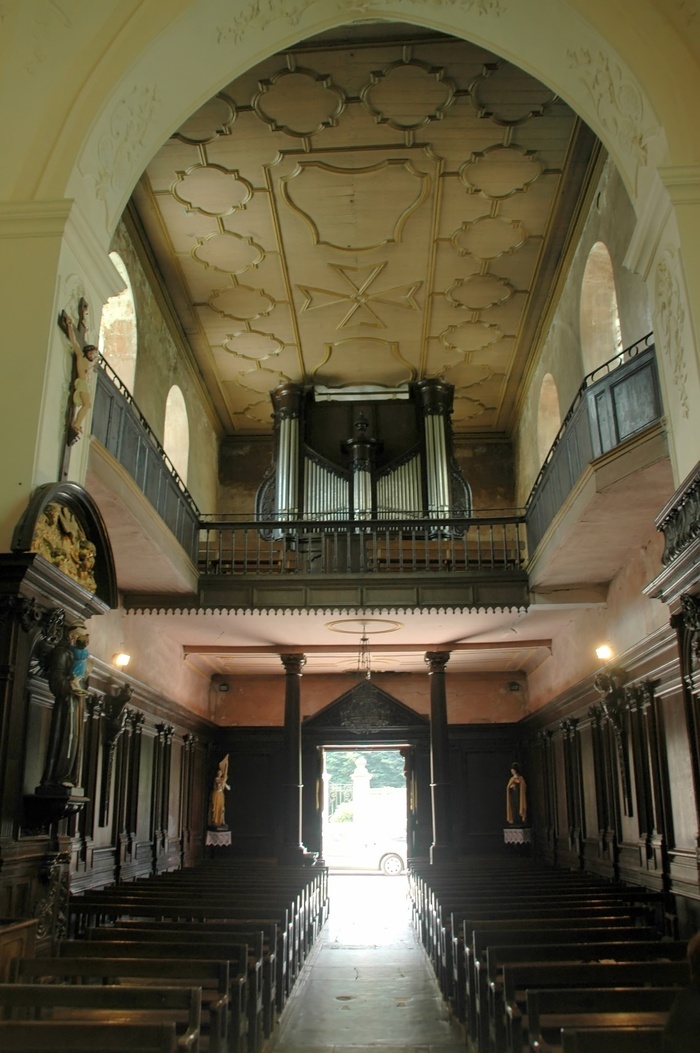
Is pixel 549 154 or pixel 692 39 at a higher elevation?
pixel 549 154

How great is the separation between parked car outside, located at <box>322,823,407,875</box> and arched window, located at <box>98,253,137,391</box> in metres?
15.3

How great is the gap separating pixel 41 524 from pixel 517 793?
1425cm

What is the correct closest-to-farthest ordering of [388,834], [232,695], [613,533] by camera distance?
[613,533]
[232,695]
[388,834]

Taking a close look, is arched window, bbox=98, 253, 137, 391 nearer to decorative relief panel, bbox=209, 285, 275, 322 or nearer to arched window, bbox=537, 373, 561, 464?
decorative relief panel, bbox=209, 285, 275, 322

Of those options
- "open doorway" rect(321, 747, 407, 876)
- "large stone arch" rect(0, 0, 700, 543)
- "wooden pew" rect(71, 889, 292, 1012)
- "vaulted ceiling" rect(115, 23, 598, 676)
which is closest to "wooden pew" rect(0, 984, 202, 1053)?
"wooden pew" rect(71, 889, 292, 1012)

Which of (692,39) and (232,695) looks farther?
(232,695)

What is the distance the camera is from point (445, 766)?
622 inches

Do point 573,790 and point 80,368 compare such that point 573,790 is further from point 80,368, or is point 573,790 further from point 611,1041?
point 611,1041

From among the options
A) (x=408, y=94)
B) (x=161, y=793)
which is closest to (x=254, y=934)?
(x=161, y=793)

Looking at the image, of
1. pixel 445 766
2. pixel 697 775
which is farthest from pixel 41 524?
pixel 445 766

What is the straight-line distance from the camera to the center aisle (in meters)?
6.51

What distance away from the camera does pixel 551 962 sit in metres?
5.46

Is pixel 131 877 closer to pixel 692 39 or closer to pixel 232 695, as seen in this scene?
pixel 232 695

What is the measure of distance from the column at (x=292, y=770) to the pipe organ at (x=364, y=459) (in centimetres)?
300
